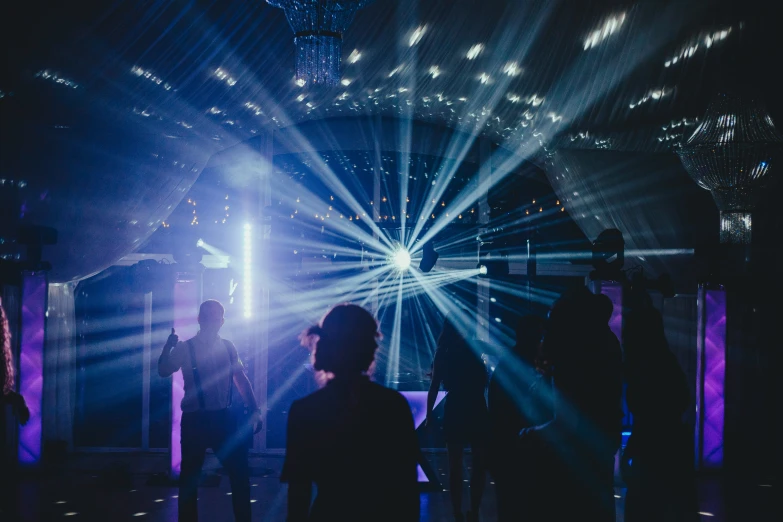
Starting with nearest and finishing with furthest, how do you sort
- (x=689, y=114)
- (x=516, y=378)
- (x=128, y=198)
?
(x=516, y=378)
(x=689, y=114)
(x=128, y=198)

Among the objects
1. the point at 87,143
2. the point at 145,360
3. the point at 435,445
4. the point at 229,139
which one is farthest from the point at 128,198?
the point at 435,445

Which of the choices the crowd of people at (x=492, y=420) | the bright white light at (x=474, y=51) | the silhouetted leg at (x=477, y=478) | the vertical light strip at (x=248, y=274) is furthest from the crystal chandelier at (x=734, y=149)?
the vertical light strip at (x=248, y=274)

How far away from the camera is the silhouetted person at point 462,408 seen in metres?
4.32

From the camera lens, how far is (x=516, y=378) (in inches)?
144

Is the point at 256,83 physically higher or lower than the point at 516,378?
higher

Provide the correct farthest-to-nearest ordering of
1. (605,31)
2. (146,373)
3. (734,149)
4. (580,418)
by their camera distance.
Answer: (146,373)
(605,31)
(734,149)
(580,418)

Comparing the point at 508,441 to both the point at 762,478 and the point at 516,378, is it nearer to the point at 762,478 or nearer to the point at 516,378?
the point at 516,378

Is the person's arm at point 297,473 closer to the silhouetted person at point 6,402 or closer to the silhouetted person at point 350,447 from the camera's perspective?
the silhouetted person at point 350,447

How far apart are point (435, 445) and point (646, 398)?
4.83 m

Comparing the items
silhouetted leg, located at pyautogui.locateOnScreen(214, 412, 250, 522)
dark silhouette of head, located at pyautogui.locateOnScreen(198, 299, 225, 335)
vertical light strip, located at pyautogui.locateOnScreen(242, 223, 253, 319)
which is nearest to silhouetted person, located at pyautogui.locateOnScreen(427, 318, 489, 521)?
silhouetted leg, located at pyautogui.locateOnScreen(214, 412, 250, 522)

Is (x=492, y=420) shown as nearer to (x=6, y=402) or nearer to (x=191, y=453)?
(x=191, y=453)

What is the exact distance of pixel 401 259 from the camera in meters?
8.06

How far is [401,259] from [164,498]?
3880 millimetres

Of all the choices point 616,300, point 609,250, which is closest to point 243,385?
point 609,250
